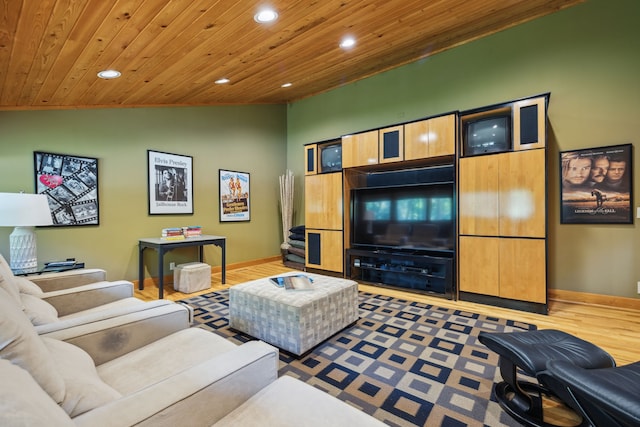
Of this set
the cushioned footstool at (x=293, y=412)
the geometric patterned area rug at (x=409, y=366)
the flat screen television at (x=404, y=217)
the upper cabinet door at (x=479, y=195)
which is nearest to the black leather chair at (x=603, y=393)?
the geometric patterned area rug at (x=409, y=366)

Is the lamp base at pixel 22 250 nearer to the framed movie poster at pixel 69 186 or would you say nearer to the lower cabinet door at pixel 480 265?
the framed movie poster at pixel 69 186

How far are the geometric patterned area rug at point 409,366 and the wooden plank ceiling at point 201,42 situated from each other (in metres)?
2.52

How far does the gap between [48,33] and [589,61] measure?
201 inches

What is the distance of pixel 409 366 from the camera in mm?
2035

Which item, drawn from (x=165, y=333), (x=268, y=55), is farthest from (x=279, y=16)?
(x=165, y=333)

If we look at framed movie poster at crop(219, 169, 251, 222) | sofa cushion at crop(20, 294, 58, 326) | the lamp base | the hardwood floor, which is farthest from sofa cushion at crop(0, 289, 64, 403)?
framed movie poster at crop(219, 169, 251, 222)

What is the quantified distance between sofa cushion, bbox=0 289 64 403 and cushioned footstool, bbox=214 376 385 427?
473 mm

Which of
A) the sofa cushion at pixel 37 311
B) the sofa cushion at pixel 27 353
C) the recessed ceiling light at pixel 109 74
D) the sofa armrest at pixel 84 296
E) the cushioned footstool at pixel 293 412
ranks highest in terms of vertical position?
the recessed ceiling light at pixel 109 74

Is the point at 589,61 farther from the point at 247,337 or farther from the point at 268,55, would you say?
the point at 247,337

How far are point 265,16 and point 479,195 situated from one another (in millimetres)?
2934

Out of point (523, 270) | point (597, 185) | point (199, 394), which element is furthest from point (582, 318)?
point (199, 394)

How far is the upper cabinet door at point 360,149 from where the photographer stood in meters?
4.21

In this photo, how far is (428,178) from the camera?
411 cm

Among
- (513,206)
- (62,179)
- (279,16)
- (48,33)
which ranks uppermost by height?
(279,16)
